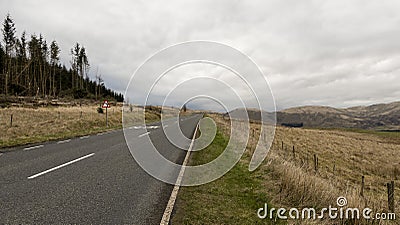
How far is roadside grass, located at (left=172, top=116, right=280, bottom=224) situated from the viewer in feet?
15.5

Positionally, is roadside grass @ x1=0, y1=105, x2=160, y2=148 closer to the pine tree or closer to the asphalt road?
the asphalt road

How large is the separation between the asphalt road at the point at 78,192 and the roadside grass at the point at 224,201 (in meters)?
0.46

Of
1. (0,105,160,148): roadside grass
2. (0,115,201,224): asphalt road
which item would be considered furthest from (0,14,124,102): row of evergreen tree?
(0,115,201,224): asphalt road

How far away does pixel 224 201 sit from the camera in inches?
224

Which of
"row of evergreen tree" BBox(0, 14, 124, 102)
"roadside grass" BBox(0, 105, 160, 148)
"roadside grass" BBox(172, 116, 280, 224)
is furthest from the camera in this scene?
"row of evergreen tree" BBox(0, 14, 124, 102)

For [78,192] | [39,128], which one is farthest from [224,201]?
[39,128]

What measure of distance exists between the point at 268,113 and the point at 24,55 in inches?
2513

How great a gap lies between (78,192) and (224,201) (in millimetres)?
3102

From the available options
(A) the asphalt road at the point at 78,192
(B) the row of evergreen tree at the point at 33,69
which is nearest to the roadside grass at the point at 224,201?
(A) the asphalt road at the point at 78,192

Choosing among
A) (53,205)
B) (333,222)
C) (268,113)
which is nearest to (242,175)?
(268,113)

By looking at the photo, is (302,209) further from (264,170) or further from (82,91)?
(82,91)

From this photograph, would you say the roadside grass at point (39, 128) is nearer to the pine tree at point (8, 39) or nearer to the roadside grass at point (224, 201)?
the roadside grass at point (224, 201)

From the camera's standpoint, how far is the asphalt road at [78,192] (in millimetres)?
4500

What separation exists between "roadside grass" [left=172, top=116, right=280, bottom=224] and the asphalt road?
0.46 meters
